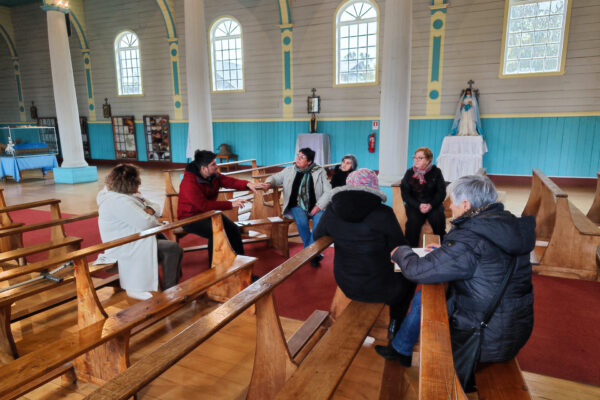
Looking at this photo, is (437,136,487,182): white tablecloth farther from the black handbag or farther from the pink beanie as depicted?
the black handbag

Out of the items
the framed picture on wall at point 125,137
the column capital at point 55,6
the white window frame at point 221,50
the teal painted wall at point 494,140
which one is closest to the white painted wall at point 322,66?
the teal painted wall at point 494,140

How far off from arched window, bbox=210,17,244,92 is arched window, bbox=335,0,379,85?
3191 millimetres

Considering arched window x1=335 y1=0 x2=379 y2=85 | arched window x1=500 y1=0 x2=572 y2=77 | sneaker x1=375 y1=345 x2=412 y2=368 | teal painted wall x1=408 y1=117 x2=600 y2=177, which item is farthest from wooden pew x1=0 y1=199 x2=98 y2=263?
arched window x1=500 y1=0 x2=572 y2=77

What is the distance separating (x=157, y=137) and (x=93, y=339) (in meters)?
12.7

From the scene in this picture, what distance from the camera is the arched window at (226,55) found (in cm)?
1205

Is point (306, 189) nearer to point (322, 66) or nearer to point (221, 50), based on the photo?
point (322, 66)

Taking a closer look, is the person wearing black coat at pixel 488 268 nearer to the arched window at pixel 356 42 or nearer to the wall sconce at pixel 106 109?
the arched window at pixel 356 42

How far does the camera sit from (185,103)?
1302 cm

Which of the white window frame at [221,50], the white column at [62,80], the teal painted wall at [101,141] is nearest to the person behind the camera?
the white column at [62,80]

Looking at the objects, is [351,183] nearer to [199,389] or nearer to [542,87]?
[199,389]

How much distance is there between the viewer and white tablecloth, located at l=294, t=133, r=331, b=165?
10.7 m

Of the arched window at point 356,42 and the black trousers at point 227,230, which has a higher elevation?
the arched window at point 356,42

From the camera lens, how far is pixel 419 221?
15.0ft

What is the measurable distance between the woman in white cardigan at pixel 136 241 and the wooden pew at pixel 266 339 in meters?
1.35
